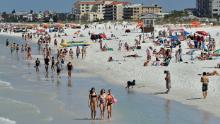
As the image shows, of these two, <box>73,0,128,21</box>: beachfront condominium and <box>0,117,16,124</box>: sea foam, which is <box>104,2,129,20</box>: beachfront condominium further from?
<box>0,117,16,124</box>: sea foam

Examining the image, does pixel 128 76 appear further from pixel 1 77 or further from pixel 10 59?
pixel 10 59

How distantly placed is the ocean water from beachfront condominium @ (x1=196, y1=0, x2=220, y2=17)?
443 feet

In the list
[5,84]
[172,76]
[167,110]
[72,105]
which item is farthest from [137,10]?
[167,110]

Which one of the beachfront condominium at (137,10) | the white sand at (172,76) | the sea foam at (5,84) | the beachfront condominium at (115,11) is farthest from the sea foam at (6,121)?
the beachfront condominium at (115,11)

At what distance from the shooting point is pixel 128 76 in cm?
2773

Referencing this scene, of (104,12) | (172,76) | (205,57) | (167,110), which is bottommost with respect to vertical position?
(167,110)

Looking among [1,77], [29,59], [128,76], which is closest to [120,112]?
[128,76]

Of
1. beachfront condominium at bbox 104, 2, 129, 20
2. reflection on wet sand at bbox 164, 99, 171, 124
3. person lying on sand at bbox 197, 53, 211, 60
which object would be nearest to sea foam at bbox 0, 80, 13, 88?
reflection on wet sand at bbox 164, 99, 171, 124

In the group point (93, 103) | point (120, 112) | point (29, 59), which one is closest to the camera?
point (93, 103)

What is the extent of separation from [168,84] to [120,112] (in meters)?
4.23

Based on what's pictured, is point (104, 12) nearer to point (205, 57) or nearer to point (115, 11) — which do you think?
A: point (115, 11)

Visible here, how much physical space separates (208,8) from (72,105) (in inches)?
6015

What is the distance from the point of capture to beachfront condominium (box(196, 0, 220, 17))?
16112 cm

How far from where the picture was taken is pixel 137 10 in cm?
16538
